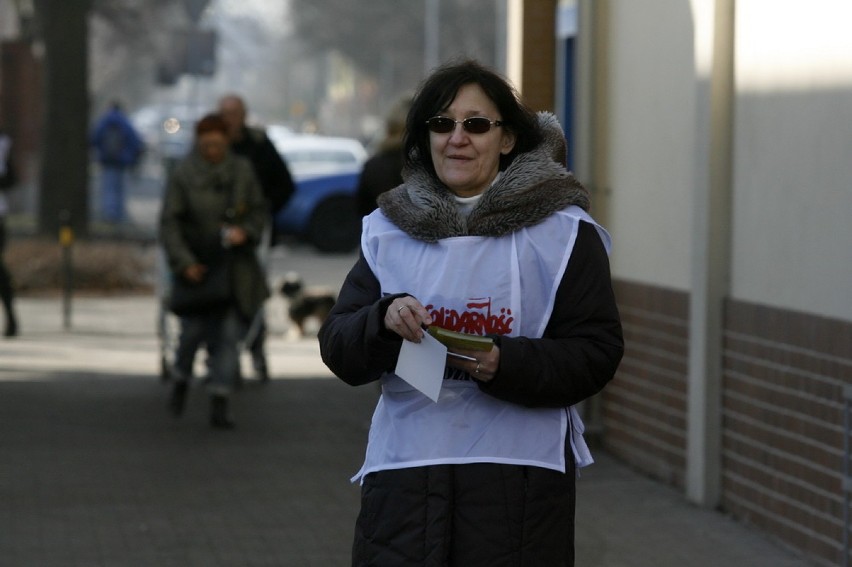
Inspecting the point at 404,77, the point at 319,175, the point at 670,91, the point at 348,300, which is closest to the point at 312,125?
the point at 404,77

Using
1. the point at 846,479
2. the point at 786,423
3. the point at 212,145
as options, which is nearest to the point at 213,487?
the point at 212,145

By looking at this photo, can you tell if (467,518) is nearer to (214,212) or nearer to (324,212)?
(214,212)

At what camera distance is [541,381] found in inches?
146

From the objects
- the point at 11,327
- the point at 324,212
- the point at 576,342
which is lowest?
the point at 11,327

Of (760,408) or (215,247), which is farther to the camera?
(215,247)

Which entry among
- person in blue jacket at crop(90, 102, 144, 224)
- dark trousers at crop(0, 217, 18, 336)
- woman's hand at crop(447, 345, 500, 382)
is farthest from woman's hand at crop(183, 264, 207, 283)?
person in blue jacket at crop(90, 102, 144, 224)

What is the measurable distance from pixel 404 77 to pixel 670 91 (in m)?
78.5

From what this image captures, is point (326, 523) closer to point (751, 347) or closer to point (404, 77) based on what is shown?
point (751, 347)

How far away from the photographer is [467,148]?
389 centimetres

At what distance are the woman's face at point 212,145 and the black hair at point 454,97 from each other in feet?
21.4

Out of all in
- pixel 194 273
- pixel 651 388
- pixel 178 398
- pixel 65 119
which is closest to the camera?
pixel 651 388

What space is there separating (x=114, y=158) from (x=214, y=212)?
20819 millimetres

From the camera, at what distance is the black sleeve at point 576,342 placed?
3723 mm

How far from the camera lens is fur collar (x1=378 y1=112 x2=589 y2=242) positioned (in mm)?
3811
